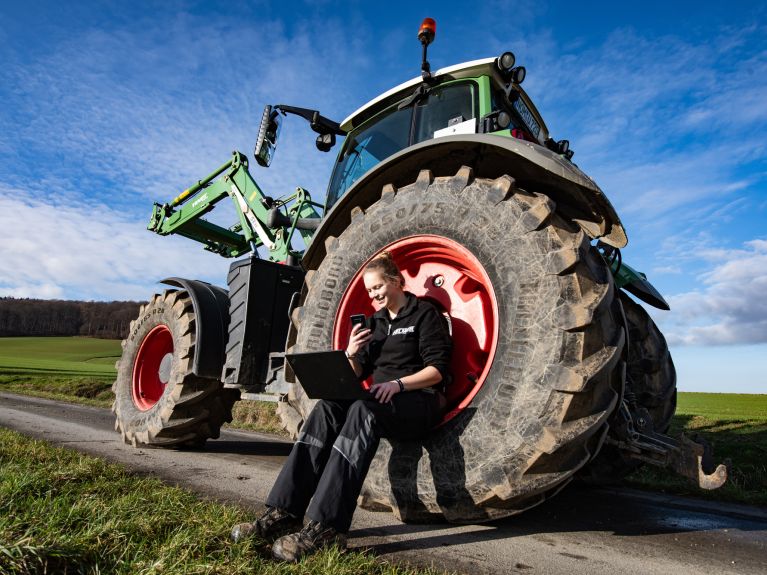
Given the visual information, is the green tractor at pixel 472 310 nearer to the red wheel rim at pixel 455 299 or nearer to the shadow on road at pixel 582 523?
the red wheel rim at pixel 455 299

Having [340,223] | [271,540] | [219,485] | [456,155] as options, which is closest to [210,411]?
[219,485]

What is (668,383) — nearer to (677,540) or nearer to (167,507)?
(677,540)

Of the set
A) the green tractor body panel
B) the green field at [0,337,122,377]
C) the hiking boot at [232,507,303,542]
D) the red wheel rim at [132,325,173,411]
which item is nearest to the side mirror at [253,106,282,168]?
the green tractor body panel

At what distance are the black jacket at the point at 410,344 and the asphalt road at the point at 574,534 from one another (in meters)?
0.67

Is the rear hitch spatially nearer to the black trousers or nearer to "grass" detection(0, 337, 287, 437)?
the black trousers

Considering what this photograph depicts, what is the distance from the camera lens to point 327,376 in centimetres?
227

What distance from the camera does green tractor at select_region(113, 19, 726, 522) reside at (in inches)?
80.7

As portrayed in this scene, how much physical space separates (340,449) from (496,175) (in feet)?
5.41

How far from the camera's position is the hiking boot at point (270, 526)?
1.88 meters

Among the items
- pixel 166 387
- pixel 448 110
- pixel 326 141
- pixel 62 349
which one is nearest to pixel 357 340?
pixel 448 110

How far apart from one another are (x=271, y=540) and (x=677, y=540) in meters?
1.71

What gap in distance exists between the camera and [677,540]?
2.24 meters

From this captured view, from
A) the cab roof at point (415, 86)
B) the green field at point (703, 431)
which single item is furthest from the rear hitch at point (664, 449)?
the cab roof at point (415, 86)

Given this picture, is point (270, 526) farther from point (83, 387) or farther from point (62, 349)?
point (62, 349)
